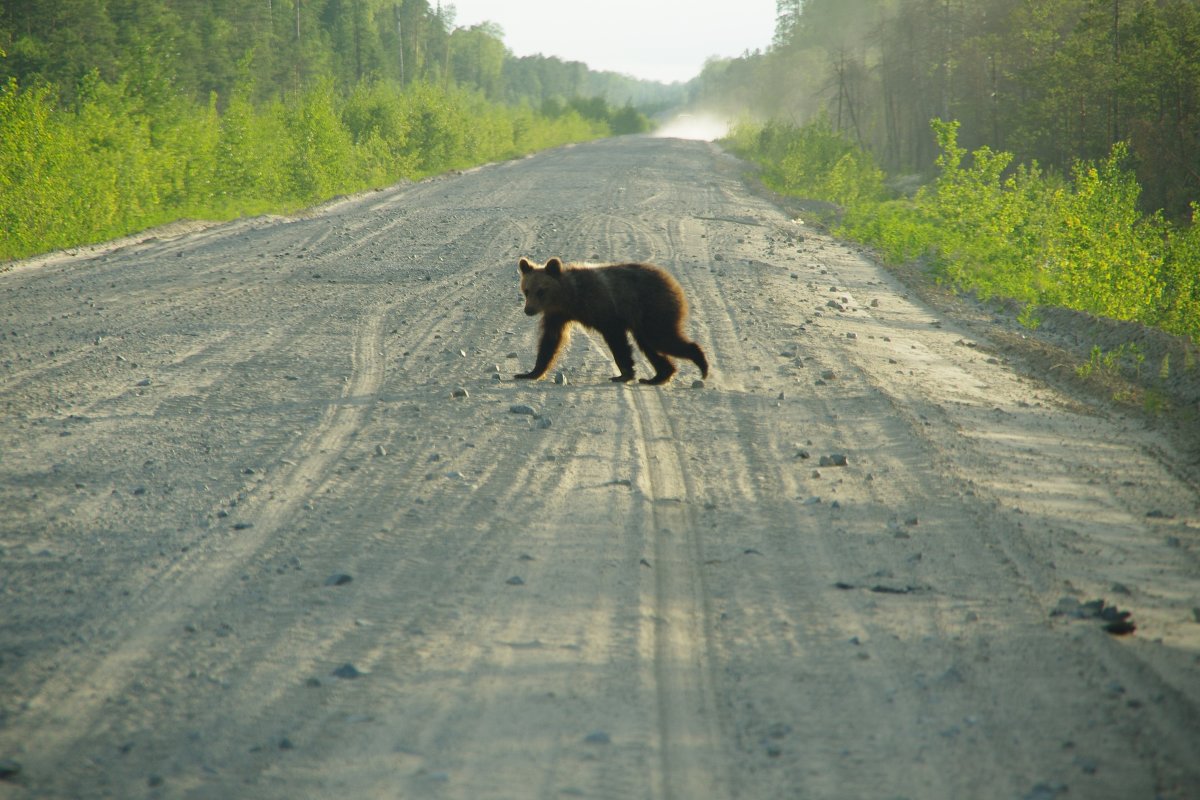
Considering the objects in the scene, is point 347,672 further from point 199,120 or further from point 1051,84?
point 1051,84

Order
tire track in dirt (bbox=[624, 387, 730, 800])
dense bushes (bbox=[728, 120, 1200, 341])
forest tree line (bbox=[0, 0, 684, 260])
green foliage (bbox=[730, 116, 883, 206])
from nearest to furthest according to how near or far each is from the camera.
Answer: tire track in dirt (bbox=[624, 387, 730, 800]) < dense bushes (bbox=[728, 120, 1200, 341]) < forest tree line (bbox=[0, 0, 684, 260]) < green foliage (bbox=[730, 116, 883, 206])

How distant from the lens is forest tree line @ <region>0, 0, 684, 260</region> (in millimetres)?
17578

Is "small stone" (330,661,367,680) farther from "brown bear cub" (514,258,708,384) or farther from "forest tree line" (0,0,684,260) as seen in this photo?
"forest tree line" (0,0,684,260)

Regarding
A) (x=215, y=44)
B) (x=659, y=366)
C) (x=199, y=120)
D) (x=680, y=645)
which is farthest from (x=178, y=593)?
(x=215, y=44)

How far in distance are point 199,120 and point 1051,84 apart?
2340 cm

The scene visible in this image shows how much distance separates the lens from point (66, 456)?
245 inches

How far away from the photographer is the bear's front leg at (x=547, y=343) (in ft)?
27.7

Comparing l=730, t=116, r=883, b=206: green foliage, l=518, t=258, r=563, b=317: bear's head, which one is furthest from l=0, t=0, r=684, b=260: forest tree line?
l=730, t=116, r=883, b=206: green foliage

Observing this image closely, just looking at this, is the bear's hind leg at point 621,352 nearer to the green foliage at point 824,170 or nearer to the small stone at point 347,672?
the small stone at point 347,672

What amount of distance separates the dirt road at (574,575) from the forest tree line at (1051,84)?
13.7 meters

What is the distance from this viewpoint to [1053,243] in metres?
13.5

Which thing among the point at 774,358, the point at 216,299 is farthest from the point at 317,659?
the point at 216,299

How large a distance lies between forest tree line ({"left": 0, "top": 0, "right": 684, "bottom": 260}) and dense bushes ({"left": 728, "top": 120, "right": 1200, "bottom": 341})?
14.7 meters

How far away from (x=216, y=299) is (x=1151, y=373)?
10353mm
